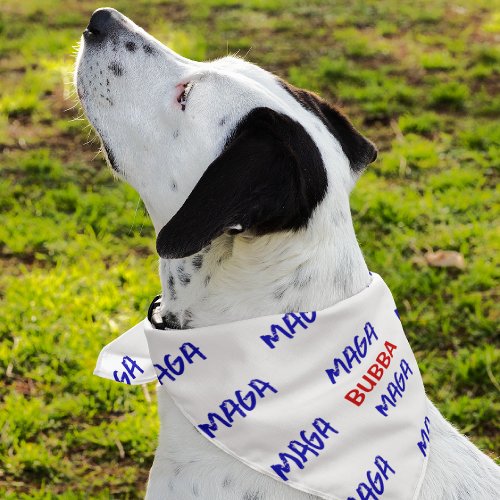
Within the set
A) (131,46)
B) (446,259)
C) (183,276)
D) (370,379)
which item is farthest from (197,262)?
(446,259)

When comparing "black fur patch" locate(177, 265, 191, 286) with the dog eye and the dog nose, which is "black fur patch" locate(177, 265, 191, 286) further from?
the dog nose

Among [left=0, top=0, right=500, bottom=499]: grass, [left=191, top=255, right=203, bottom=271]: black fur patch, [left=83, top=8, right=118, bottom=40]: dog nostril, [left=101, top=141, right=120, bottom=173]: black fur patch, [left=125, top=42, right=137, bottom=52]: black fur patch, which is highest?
[left=83, top=8, right=118, bottom=40]: dog nostril

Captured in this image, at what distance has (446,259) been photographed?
5520 millimetres

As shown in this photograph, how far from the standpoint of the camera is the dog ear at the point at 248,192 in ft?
8.32

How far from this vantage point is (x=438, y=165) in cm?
675

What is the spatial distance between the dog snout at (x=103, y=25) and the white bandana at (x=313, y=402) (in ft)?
3.82

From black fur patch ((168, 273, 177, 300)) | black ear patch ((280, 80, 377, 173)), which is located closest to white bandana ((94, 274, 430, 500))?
black fur patch ((168, 273, 177, 300))

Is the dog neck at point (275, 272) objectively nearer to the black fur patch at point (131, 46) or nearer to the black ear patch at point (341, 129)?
the black ear patch at point (341, 129)

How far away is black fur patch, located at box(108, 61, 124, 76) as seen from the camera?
3.14 meters

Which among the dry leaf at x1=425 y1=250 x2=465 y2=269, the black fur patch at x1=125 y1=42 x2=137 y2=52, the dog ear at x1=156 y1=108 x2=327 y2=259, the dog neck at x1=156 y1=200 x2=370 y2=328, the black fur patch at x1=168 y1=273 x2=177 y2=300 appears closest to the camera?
the dog ear at x1=156 y1=108 x2=327 y2=259

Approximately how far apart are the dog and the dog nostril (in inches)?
2.2

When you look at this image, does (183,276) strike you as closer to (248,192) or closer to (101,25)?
(248,192)

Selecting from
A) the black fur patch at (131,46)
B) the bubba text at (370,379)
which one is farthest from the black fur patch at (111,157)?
the bubba text at (370,379)

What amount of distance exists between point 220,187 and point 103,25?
1.07m
